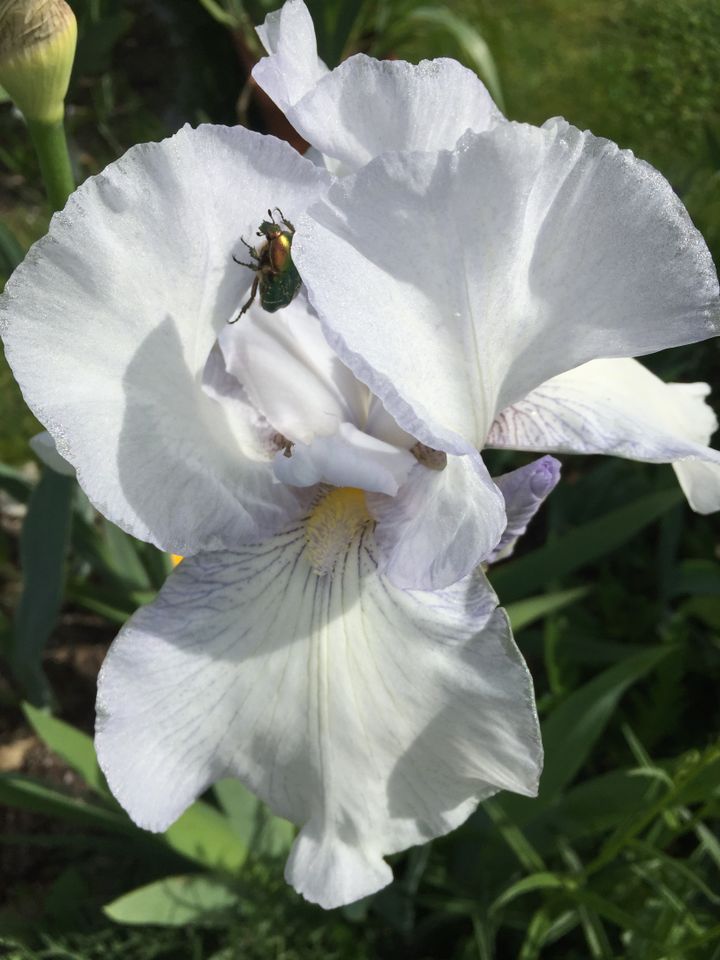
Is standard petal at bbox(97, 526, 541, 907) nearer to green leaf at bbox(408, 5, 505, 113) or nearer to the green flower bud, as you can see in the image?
the green flower bud

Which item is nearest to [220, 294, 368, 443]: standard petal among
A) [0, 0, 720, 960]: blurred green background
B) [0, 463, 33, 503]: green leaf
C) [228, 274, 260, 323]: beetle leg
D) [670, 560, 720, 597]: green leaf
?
[228, 274, 260, 323]: beetle leg

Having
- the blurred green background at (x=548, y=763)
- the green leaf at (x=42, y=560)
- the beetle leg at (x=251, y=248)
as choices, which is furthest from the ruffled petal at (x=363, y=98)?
the green leaf at (x=42, y=560)

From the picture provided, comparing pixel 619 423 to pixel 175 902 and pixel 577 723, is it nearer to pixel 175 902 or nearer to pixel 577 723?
pixel 577 723

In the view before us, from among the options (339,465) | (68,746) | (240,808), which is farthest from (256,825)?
(339,465)

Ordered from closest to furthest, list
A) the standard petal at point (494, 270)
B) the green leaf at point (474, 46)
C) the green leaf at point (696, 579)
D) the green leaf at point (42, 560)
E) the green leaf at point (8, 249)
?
1. the standard petal at point (494, 270)
2. the green leaf at point (8, 249)
3. the green leaf at point (42, 560)
4. the green leaf at point (696, 579)
5. the green leaf at point (474, 46)

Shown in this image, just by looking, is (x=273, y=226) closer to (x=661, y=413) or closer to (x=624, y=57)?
(x=661, y=413)

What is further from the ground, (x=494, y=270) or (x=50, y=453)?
(x=494, y=270)

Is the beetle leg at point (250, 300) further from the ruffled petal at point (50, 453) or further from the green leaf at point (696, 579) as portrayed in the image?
the green leaf at point (696, 579)
